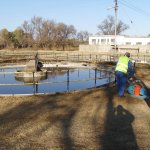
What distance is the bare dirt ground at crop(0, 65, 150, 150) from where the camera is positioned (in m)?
6.14

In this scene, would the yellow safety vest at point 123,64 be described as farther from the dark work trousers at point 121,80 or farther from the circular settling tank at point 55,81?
the circular settling tank at point 55,81

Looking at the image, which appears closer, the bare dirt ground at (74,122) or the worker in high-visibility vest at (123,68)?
the bare dirt ground at (74,122)

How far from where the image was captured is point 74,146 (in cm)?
596

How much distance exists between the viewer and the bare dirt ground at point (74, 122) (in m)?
6.14

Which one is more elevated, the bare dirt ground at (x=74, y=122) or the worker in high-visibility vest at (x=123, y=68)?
the worker in high-visibility vest at (x=123, y=68)

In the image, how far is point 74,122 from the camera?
25.3 ft

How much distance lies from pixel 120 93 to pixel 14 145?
5.82 meters

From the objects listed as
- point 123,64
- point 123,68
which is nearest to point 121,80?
point 123,68

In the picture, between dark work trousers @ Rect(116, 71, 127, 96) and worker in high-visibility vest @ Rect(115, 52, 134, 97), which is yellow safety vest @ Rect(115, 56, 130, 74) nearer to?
worker in high-visibility vest @ Rect(115, 52, 134, 97)

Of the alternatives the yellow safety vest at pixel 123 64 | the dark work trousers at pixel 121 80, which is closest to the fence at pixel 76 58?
the dark work trousers at pixel 121 80

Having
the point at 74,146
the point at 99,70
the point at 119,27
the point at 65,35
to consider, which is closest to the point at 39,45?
the point at 65,35

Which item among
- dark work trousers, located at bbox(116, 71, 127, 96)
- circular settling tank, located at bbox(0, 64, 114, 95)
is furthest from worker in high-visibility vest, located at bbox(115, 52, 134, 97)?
circular settling tank, located at bbox(0, 64, 114, 95)

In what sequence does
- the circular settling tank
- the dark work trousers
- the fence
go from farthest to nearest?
the fence
the circular settling tank
the dark work trousers

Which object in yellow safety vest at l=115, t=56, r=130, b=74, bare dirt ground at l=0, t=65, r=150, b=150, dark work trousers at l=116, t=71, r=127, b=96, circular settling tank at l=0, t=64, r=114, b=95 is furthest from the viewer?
circular settling tank at l=0, t=64, r=114, b=95
